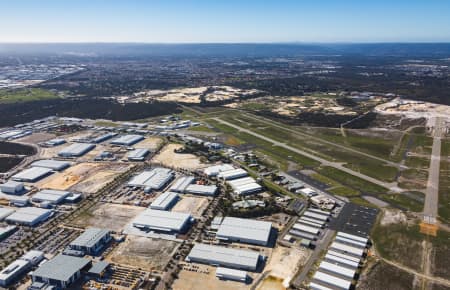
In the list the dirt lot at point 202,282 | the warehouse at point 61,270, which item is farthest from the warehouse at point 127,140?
the dirt lot at point 202,282

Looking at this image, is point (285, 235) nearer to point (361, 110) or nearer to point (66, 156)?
point (66, 156)

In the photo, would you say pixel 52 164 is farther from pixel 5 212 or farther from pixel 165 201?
pixel 165 201

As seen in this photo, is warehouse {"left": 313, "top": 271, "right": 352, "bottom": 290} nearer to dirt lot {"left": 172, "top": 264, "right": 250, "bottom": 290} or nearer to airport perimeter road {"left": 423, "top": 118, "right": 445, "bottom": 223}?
dirt lot {"left": 172, "top": 264, "right": 250, "bottom": 290}

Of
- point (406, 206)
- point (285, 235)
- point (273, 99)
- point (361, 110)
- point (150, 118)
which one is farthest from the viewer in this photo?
point (273, 99)

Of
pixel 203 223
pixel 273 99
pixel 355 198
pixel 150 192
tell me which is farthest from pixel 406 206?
pixel 273 99

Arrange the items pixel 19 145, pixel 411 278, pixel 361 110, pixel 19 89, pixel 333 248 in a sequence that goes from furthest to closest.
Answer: pixel 19 89, pixel 361 110, pixel 19 145, pixel 333 248, pixel 411 278

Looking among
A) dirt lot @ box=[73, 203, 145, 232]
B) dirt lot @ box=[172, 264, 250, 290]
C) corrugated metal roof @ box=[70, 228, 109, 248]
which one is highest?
corrugated metal roof @ box=[70, 228, 109, 248]

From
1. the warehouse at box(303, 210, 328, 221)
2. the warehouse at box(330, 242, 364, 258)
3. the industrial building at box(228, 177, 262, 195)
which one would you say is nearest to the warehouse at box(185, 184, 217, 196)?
the industrial building at box(228, 177, 262, 195)
